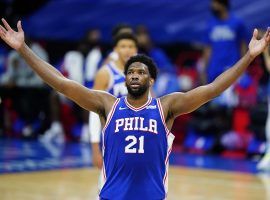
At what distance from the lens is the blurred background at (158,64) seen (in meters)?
12.1

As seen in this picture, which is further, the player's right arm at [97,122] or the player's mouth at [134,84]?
the player's right arm at [97,122]

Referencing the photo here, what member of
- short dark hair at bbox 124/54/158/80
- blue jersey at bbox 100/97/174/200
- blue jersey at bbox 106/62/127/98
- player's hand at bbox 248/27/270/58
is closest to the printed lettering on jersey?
blue jersey at bbox 100/97/174/200

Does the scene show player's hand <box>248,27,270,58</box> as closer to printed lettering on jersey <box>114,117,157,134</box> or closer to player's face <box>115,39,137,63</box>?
printed lettering on jersey <box>114,117,157,134</box>

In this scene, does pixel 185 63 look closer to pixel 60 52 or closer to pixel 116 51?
pixel 60 52

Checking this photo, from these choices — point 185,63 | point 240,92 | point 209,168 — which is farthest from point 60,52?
point 209,168

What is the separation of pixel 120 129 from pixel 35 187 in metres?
4.47

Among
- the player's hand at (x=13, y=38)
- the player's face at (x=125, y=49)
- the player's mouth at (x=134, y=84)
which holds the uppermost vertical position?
the player's face at (x=125, y=49)

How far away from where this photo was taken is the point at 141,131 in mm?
4871

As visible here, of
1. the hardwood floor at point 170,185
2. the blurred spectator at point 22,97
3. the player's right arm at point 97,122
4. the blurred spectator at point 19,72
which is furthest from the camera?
the blurred spectator at point 22,97

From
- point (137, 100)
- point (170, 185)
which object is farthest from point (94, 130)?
point (170, 185)

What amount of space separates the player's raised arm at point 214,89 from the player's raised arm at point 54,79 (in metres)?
0.46

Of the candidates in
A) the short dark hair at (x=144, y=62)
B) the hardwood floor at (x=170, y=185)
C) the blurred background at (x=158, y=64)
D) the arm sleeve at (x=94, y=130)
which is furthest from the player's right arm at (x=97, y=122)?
the blurred background at (x=158, y=64)

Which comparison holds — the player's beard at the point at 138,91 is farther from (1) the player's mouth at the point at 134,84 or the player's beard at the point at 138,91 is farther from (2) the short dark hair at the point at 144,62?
(2) the short dark hair at the point at 144,62

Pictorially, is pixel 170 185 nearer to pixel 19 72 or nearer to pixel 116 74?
pixel 116 74
